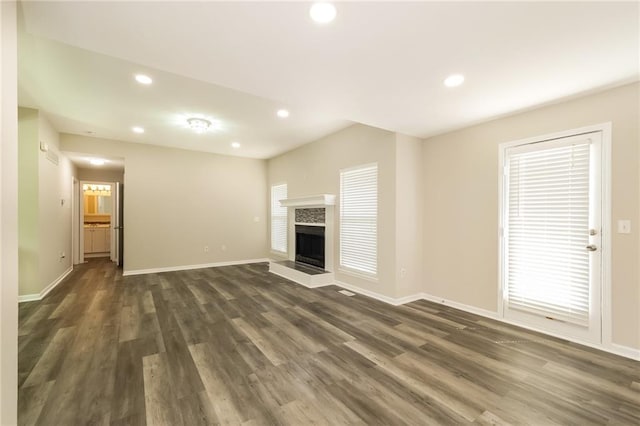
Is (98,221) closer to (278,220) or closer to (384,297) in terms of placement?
(278,220)

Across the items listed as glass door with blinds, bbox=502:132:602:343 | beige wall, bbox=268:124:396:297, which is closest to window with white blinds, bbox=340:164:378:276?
beige wall, bbox=268:124:396:297

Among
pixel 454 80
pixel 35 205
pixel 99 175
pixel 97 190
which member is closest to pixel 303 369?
pixel 454 80

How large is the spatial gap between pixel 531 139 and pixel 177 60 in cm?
379

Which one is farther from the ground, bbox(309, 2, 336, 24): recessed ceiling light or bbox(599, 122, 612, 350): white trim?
bbox(309, 2, 336, 24): recessed ceiling light

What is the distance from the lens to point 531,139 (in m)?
3.13

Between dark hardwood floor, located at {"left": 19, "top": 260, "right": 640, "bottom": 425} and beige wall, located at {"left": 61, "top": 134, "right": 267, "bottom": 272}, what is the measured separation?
7.31 feet

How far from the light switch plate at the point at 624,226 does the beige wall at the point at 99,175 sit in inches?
416

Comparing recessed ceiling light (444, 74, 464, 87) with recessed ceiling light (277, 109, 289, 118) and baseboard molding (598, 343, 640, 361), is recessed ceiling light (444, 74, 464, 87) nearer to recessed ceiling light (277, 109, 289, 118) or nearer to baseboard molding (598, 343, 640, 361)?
recessed ceiling light (277, 109, 289, 118)

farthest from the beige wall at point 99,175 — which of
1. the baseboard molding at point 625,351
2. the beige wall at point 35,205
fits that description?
the baseboard molding at point 625,351

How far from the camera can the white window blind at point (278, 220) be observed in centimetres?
672

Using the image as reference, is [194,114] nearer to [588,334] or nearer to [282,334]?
[282,334]

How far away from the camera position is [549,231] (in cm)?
302

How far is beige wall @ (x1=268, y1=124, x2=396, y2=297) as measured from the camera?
158 inches

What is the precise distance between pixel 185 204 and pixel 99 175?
371 cm
